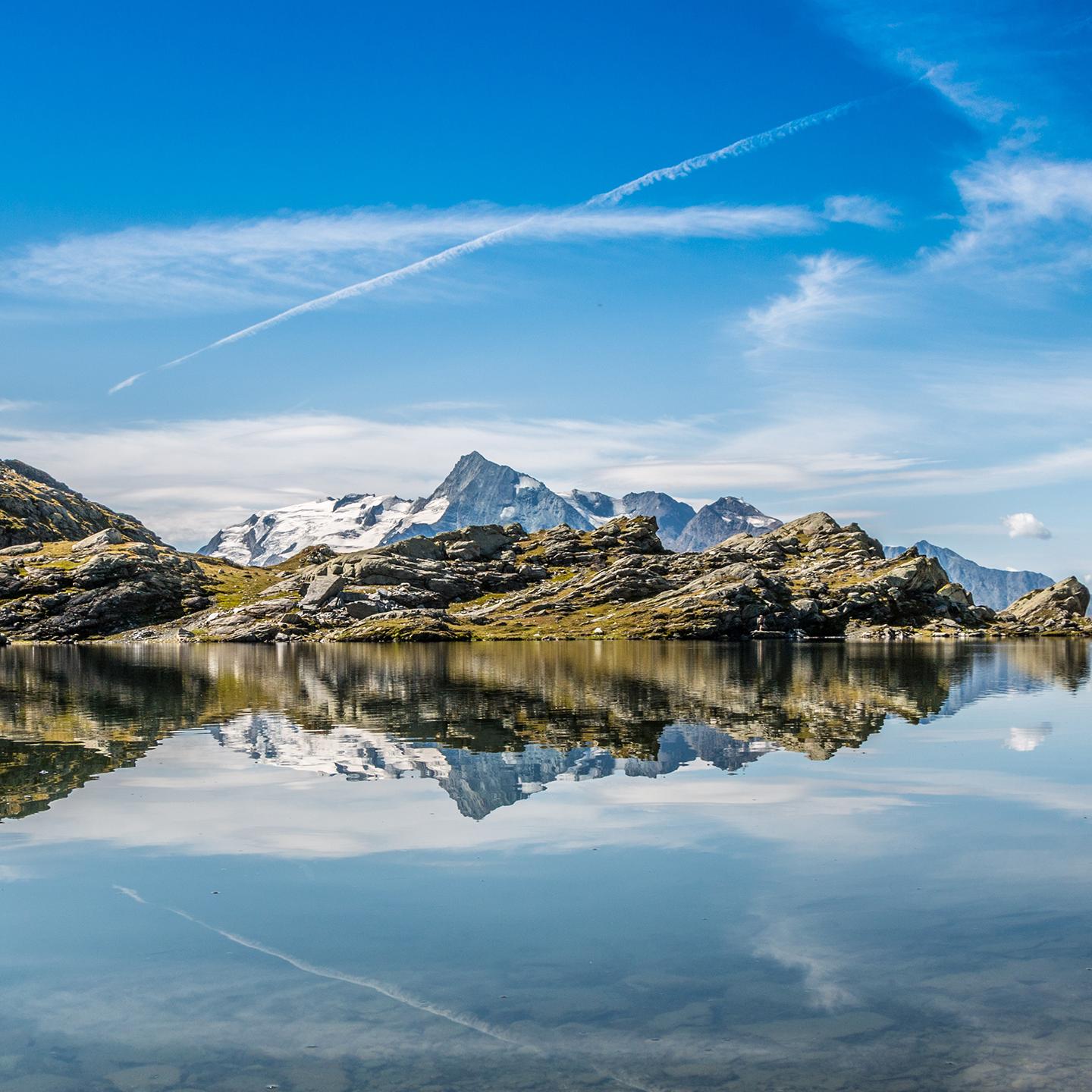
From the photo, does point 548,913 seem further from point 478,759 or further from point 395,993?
point 478,759

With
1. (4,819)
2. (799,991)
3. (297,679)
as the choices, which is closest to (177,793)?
(4,819)

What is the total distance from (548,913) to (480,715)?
54206 millimetres

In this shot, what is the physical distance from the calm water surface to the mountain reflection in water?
2.42 ft

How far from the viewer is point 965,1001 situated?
22828 mm

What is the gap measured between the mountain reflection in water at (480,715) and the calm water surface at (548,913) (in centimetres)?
74

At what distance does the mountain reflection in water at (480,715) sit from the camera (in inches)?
2210

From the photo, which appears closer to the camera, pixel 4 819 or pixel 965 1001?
pixel 965 1001

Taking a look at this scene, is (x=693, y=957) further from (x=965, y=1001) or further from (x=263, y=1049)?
(x=263, y=1049)

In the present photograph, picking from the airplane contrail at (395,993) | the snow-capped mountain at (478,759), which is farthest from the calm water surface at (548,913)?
the snow-capped mountain at (478,759)

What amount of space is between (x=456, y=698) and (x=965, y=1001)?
262 feet

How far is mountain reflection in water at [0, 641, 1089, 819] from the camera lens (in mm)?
56125

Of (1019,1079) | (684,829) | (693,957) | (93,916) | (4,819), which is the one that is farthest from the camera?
(4,819)

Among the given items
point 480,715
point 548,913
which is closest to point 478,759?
point 480,715

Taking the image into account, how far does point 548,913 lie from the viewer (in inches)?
1163
